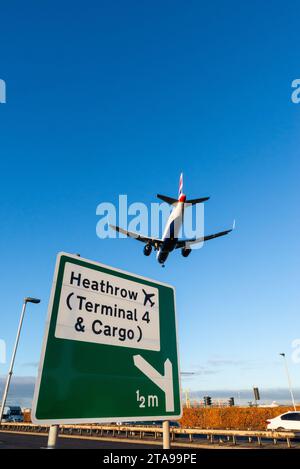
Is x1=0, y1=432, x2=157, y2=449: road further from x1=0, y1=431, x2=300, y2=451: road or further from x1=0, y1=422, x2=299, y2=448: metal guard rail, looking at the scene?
x1=0, y1=422, x2=299, y2=448: metal guard rail

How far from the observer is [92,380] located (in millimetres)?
2559

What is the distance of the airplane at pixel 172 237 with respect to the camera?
33.7 metres

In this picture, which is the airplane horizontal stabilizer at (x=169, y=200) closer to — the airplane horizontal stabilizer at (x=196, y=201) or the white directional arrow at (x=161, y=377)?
the airplane horizontal stabilizer at (x=196, y=201)

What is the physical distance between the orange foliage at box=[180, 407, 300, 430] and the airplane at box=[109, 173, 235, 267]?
18.2 metres

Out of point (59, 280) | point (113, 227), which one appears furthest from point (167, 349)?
point (113, 227)

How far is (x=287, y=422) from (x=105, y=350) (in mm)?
25925

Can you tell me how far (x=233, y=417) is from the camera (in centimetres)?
3550

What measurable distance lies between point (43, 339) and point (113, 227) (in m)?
34.7

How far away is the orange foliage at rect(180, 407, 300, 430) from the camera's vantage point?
34594mm

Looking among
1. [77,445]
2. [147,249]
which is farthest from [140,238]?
[77,445]

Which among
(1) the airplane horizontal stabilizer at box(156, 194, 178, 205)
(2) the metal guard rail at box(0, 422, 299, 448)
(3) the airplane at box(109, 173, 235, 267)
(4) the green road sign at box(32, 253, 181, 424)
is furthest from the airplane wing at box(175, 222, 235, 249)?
(4) the green road sign at box(32, 253, 181, 424)

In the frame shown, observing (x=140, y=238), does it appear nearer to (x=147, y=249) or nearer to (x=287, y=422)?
(x=147, y=249)
